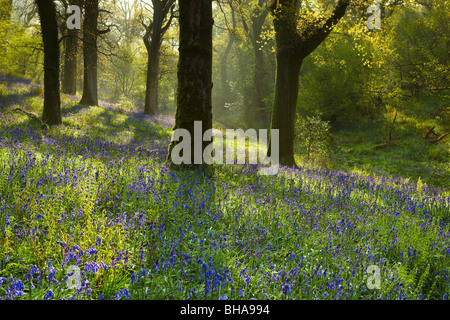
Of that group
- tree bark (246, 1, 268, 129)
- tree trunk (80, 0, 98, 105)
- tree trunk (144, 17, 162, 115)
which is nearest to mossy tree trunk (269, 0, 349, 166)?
tree trunk (80, 0, 98, 105)

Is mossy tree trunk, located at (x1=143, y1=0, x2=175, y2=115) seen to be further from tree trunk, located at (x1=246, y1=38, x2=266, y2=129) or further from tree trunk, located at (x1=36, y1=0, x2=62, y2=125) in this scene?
tree trunk, located at (x1=246, y1=38, x2=266, y2=129)

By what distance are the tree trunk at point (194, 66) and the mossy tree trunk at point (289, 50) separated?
14.6ft

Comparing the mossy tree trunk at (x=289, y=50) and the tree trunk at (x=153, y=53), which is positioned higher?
the tree trunk at (x=153, y=53)

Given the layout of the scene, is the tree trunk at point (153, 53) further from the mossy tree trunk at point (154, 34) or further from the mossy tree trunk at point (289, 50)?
the mossy tree trunk at point (289, 50)

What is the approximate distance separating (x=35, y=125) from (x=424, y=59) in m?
27.7

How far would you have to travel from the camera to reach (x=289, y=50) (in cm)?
969

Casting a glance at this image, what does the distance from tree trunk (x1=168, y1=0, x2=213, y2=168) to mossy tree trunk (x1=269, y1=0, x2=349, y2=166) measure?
4.45 metres

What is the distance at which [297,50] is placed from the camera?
961 centimetres

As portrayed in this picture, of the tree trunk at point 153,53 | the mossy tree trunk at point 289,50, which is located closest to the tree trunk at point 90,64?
the tree trunk at point 153,53

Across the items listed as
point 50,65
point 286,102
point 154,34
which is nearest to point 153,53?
point 154,34

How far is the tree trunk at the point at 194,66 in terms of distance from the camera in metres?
5.96

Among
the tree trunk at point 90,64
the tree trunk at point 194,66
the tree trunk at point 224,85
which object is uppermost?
the tree trunk at point 224,85
